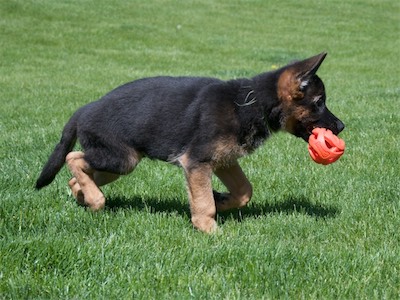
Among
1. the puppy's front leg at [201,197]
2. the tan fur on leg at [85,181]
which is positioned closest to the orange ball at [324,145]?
the puppy's front leg at [201,197]

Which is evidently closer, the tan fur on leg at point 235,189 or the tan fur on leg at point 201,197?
the tan fur on leg at point 201,197

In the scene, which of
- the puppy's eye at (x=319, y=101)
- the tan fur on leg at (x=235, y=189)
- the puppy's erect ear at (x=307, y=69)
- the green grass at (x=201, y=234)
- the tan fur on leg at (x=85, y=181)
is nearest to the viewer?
the green grass at (x=201, y=234)

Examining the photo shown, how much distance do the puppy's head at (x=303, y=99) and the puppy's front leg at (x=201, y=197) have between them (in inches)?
30.4

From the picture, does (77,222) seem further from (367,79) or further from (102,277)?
(367,79)

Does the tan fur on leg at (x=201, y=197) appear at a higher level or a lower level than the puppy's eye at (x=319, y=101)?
lower

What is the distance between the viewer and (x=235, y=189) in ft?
17.1

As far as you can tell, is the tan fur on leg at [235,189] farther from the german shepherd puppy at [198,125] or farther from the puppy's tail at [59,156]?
the puppy's tail at [59,156]

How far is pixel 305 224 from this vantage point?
4727mm

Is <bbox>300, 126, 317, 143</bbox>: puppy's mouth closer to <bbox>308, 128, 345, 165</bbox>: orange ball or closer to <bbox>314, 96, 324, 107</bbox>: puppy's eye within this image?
<bbox>308, 128, 345, 165</bbox>: orange ball

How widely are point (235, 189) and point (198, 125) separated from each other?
717 millimetres

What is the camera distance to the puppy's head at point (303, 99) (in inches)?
188

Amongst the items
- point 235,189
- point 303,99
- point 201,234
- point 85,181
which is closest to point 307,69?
point 303,99

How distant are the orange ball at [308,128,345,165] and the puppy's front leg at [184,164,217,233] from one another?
33.0 inches

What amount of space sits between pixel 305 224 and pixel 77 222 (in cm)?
174
